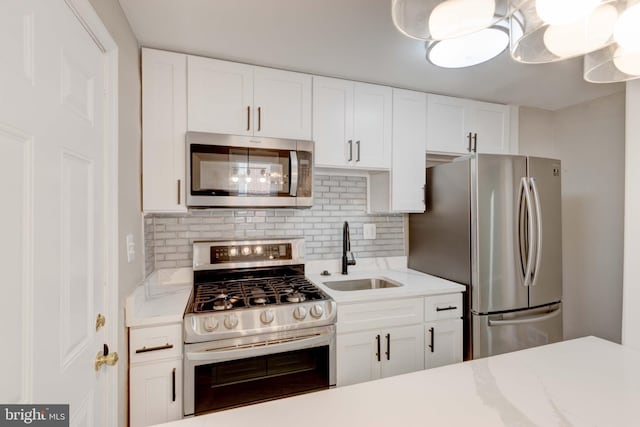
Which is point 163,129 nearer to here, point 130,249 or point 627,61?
point 130,249

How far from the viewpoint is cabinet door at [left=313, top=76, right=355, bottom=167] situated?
218 cm

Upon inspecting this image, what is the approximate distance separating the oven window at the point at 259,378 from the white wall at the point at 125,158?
373mm

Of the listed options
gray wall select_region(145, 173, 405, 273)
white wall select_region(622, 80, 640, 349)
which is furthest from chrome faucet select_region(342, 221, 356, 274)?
white wall select_region(622, 80, 640, 349)

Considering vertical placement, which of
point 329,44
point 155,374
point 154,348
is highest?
point 329,44

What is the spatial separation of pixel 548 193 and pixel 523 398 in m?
1.92

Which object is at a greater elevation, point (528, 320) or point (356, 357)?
point (528, 320)

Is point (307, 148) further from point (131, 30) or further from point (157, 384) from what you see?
point (157, 384)

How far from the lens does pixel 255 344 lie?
162 cm

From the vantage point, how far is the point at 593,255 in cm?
264

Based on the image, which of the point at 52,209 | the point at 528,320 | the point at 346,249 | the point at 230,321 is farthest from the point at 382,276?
the point at 52,209

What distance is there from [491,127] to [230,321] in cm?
265

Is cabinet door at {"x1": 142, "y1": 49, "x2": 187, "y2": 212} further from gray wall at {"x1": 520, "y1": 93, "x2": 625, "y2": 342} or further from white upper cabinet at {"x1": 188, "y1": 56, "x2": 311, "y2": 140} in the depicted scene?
gray wall at {"x1": 520, "y1": 93, "x2": 625, "y2": 342}

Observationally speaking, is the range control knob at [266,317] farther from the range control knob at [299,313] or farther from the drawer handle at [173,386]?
the drawer handle at [173,386]

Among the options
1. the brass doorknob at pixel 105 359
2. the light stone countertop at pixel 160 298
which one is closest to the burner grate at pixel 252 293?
the light stone countertop at pixel 160 298
